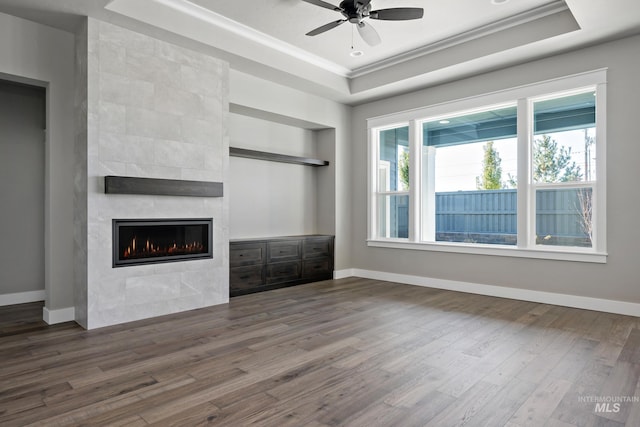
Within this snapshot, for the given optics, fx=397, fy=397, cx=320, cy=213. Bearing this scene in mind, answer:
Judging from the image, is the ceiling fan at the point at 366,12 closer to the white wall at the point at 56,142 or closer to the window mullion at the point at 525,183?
the window mullion at the point at 525,183

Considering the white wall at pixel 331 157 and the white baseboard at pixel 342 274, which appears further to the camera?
the white baseboard at pixel 342 274

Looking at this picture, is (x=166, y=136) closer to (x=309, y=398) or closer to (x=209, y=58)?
(x=209, y=58)

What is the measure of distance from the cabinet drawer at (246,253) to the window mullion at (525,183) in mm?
3305

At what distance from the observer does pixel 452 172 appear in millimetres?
5707

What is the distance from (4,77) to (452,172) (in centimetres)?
531

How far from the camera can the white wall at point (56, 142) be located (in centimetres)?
384

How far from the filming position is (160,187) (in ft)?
13.6

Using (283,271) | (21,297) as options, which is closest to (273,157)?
(283,271)

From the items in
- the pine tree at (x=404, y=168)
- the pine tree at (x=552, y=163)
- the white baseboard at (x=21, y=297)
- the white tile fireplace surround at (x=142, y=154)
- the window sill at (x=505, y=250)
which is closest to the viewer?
the white tile fireplace surround at (x=142, y=154)

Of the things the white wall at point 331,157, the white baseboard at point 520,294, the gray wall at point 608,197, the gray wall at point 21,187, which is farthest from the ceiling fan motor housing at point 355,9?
the gray wall at point 21,187

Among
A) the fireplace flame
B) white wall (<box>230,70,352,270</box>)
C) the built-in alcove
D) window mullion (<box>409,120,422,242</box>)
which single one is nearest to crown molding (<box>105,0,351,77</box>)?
white wall (<box>230,70,352,270</box>)

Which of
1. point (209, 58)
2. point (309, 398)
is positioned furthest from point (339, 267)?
Answer: point (309, 398)

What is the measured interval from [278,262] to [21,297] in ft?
10.3

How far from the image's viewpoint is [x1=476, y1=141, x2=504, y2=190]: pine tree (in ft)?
17.1
